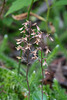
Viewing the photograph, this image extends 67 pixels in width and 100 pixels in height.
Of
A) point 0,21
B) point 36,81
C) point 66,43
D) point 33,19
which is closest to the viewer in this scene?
point 36,81

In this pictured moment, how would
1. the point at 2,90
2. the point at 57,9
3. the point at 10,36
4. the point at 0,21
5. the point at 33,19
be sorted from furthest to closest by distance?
the point at 33,19 < the point at 57,9 < the point at 10,36 < the point at 0,21 < the point at 2,90

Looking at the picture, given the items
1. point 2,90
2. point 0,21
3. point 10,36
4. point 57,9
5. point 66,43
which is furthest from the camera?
point 57,9

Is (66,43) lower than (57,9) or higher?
lower

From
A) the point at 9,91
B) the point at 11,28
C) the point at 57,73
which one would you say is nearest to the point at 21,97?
the point at 9,91

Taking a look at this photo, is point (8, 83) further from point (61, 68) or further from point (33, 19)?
point (33, 19)

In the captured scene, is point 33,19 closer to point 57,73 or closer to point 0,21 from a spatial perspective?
point 0,21

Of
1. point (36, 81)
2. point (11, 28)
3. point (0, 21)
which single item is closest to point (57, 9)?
point (11, 28)

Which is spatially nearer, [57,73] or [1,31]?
[57,73]

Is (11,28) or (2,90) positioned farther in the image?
(11,28)

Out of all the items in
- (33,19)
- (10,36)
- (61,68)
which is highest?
(33,19)
